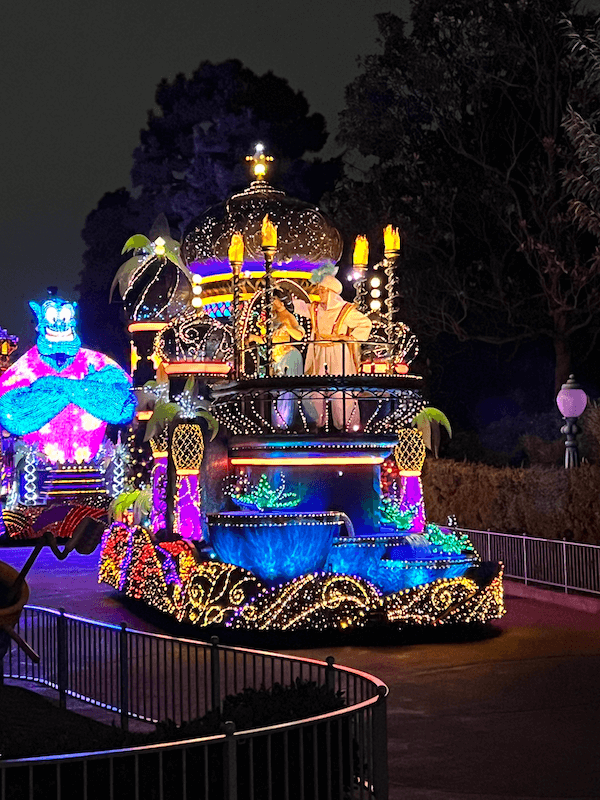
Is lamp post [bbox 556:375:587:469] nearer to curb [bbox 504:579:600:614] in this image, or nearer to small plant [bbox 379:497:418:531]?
curb [bbox 504:579:600:614]

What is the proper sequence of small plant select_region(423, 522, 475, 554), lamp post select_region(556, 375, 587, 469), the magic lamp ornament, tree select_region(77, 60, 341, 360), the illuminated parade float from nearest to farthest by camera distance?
1. the illuminated parade float
2. small plant select_region(423, 522, 475, 554)
3. the magic lamp ornament
4. lamp post select_region(556, 375, 587, 469)
5. tree select_region(77, 60, 341, 360)

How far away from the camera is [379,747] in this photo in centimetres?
679

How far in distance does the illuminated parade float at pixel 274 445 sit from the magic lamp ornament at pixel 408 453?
3 cm

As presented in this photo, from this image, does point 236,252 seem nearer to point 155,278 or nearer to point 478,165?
point 155,278

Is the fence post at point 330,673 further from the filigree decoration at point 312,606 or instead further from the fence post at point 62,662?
the filigree decoration at point 312,606

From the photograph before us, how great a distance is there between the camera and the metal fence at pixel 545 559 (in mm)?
17594

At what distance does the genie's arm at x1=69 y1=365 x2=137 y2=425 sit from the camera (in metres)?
33.4

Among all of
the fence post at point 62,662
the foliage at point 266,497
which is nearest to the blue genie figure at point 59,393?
the foliage at point 266,497

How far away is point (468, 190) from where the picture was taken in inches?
1223

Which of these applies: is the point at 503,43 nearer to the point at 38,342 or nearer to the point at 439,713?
the point at 38,342

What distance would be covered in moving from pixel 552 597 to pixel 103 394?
18.2 metres

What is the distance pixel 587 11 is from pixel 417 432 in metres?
16.5

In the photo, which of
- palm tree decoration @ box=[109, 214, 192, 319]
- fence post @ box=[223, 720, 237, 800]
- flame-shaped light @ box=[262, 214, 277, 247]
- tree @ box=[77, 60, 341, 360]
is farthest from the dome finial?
tree @ box=[77, 60, 341, 360]

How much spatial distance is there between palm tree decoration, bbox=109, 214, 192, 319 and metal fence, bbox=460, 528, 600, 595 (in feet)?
20.5
